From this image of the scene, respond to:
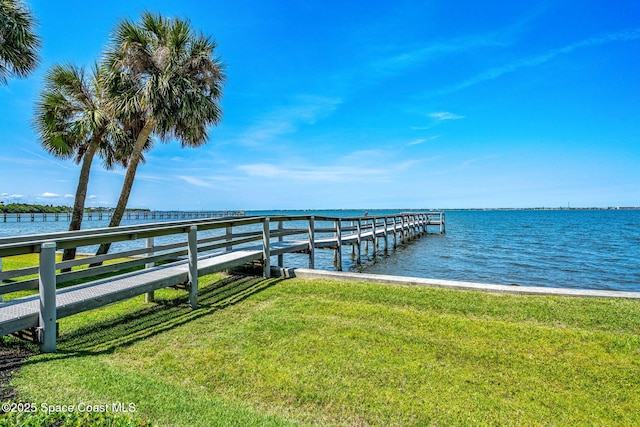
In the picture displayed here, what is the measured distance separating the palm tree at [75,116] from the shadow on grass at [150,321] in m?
7.17

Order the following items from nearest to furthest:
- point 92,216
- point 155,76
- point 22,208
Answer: point 155,76 → point 92,216 → point 22,208

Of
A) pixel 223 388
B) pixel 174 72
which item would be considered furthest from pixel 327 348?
pixel 174 72

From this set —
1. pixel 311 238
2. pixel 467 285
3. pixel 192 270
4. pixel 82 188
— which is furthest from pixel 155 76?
pixel 467 285

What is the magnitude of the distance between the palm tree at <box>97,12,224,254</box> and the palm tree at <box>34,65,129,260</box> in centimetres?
79

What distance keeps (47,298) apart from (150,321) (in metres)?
1.42

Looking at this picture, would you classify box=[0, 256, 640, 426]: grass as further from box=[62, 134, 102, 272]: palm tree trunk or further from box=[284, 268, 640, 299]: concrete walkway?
box=[62, 134, 102, 272]: palm tree trunk

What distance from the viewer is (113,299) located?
4.09 metres

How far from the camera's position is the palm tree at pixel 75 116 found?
1038cm

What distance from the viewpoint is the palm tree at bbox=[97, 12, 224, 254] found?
9758 mm

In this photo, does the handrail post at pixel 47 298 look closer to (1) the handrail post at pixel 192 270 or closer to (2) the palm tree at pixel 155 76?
(1) the handrail post at pixel 192 270

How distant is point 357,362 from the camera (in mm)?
3318

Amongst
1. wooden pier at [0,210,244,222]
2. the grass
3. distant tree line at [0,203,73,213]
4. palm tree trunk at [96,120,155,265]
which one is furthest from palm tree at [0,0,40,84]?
distant tree line at [0,203,73,213]

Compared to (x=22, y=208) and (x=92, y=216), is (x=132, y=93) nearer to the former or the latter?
(x=92, y=216)

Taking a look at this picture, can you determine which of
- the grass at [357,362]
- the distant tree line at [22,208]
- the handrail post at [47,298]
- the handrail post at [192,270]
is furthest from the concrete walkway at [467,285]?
the distant tree line at [22,208]
